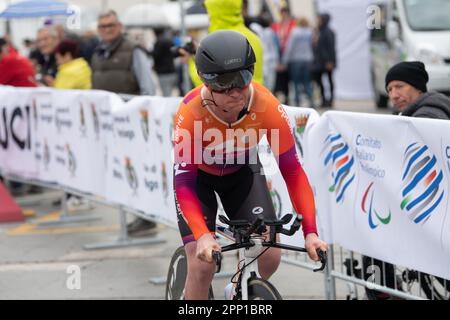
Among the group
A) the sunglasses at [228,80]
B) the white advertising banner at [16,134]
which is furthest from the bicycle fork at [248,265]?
the white advertising banner at [16,134]

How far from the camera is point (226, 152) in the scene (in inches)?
195

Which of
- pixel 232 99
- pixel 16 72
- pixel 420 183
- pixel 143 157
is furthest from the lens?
pixel 16 72

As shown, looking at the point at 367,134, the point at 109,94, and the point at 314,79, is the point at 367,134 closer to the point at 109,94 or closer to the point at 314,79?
the point at 109,94

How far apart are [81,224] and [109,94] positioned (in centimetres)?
213

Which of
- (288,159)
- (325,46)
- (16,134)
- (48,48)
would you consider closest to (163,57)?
(48,48)

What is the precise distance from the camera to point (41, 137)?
11.3 meters

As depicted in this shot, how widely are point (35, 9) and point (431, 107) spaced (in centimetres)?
1055

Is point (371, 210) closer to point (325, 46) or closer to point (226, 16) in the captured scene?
point (226, 16)

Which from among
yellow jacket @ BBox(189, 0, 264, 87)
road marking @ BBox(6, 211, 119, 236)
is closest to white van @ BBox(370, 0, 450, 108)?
road marking @ BBox(6, 211, 119, 236)

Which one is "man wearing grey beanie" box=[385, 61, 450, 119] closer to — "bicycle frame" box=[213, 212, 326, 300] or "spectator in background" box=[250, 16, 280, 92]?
"bicycle frame" box=[213, 212, 326, 300]

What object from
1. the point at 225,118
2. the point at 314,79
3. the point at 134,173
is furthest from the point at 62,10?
the point at 225,118

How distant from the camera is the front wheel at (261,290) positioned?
14.4 feet

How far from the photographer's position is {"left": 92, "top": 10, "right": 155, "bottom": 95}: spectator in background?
34.4 ft

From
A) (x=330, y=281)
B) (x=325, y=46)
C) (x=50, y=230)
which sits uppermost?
(x=325, y=46)
